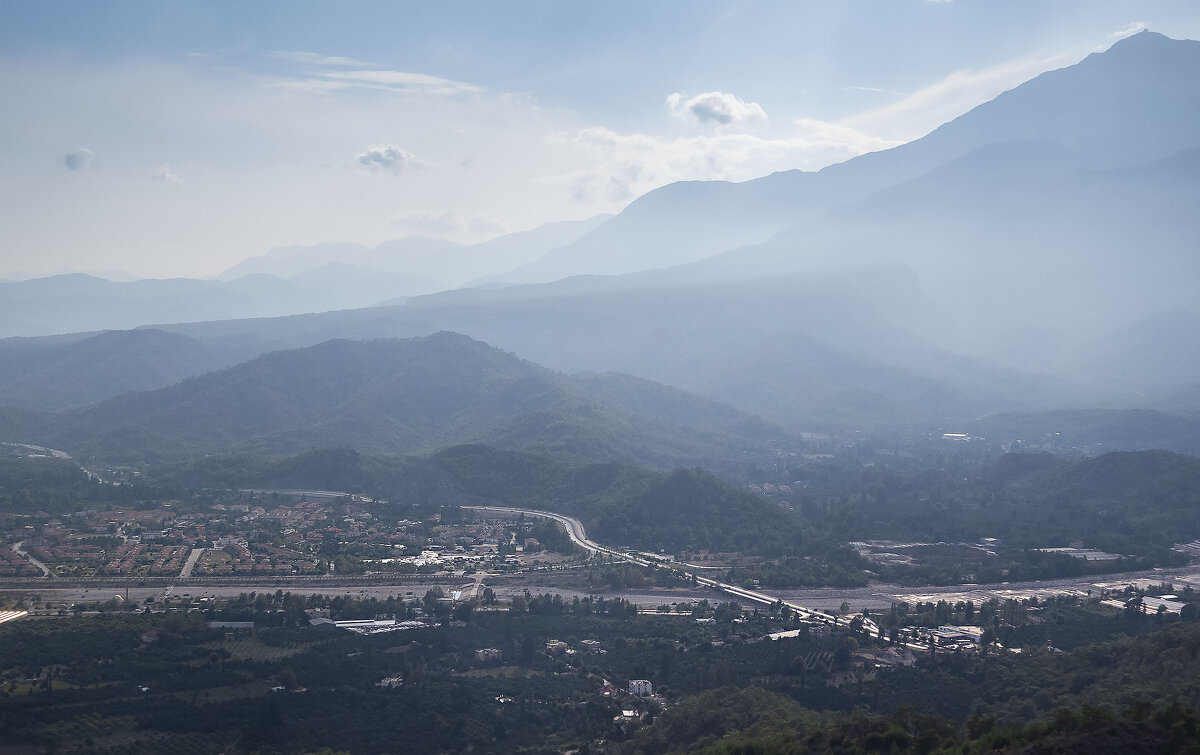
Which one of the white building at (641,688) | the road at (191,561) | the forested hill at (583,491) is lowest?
the white building at (641,688)

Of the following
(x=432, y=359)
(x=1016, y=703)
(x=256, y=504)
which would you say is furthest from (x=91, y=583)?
(x=432, y=359)

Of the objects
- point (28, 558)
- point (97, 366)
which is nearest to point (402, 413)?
point (97, 366)

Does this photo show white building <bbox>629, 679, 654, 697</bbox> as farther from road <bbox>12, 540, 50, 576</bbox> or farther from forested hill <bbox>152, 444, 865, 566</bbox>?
road <bbox>12, 540, 50, 576</bbox>

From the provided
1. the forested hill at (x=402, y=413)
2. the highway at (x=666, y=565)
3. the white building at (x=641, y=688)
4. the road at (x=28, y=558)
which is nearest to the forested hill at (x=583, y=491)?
the highway at (x=666, y=565)

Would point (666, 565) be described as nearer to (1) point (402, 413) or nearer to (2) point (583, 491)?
(2) point (583, 491)

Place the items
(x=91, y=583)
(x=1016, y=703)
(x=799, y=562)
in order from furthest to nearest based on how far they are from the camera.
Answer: (x=799, y=562) < (x=91, y=583) < (x=1016, y=703)

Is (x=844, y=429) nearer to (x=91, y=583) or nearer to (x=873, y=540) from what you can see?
(x=873, y=540)

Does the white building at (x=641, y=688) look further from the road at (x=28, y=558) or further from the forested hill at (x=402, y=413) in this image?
the forested hill at (x=402, y=413)

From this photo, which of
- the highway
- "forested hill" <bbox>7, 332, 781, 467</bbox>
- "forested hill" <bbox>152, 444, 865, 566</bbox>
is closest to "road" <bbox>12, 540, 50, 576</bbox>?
"forested hill" <bbox>152, 444, 865, 566</bbox>
